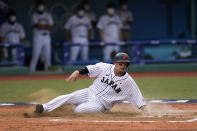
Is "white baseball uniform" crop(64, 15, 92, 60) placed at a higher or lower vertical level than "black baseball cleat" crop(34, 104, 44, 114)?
higher

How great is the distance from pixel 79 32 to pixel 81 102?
8.19 metres

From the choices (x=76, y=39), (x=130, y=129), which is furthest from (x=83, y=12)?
(x=130, y=129)

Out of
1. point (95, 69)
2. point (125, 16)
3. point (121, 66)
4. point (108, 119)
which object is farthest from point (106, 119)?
point (125, 16)

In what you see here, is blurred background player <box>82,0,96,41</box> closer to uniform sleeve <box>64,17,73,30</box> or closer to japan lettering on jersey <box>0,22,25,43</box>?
uniform sleeve <box>64,17,73,30</box>

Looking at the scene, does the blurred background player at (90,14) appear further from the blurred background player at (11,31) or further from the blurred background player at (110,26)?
the blurred background player at (11,31)

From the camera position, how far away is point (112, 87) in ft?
25.3

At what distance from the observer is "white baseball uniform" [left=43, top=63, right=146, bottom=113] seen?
25.2ft

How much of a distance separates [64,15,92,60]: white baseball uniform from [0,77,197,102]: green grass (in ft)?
5.84

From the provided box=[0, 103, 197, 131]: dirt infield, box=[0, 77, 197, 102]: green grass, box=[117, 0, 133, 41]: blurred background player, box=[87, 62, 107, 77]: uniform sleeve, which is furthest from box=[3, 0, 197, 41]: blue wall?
box=[87, 62, 107, 77]: uniform sleeve

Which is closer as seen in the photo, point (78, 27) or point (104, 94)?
point (104, 94)

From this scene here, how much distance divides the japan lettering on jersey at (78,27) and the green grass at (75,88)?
2.44 m

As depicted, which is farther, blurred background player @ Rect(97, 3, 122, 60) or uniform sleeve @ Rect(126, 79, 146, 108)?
blurred background player @ Rect(97, 3, 122, 60)

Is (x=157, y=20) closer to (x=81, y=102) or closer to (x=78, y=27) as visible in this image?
(x=78, y=27)

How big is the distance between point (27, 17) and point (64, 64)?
3.24 m
